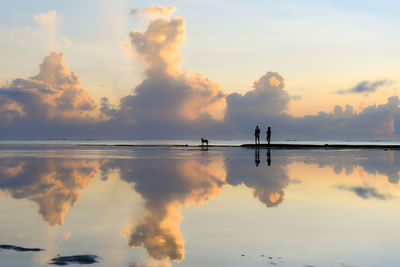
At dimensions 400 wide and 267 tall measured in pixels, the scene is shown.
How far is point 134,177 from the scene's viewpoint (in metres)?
23.5

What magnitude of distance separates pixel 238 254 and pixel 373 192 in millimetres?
11094

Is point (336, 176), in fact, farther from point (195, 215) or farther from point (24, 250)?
point (24, 250)

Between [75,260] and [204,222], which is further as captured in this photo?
[204,222]

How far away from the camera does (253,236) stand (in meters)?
10.2

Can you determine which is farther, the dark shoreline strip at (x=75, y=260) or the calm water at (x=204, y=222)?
the calm water at (x=204, y=222)

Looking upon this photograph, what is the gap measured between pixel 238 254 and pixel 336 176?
17059 mm

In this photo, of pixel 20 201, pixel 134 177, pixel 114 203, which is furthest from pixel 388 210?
pixel 134 177

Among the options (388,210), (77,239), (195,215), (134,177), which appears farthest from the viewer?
(134,177)

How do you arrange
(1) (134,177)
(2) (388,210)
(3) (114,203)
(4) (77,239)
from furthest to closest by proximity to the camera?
(1) (134,177), (3) (114,203), (2) (388,210), (4) (77,239)

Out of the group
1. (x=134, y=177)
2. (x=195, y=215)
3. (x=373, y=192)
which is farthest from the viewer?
(x=134, y=177)

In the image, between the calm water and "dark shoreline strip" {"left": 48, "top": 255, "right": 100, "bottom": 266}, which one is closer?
"dark shoreline strip" {"left": 48, "top": 255, "right": 100, "bottom": 266}

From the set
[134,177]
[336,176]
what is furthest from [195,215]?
[336,176]

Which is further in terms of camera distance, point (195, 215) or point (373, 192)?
point (373, 192)

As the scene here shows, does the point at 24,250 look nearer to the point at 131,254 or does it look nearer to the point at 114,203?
the point at 131,254
